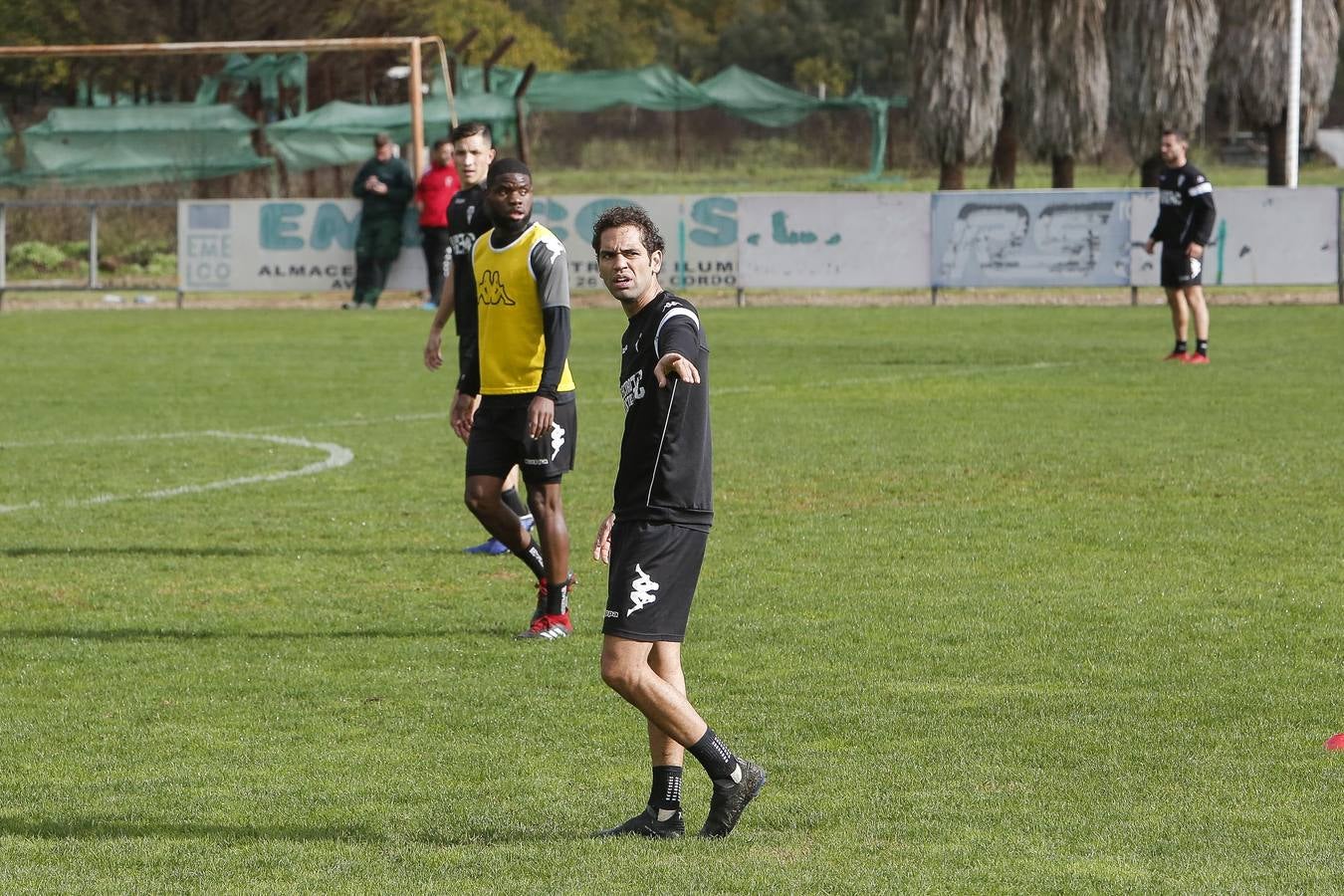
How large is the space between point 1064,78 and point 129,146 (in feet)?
49.1

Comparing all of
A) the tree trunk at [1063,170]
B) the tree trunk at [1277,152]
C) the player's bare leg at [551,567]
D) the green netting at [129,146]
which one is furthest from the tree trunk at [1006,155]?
the player's bare leg at [551,567]

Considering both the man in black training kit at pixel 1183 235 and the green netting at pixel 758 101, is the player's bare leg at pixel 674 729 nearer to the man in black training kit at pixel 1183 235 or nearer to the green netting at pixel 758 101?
the man in black training kit at pixel 1183 235

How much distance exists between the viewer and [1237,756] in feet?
20.0

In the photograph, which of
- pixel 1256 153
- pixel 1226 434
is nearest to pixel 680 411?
pixel 1226 434

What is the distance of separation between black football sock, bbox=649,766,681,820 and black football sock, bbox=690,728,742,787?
0.13 m

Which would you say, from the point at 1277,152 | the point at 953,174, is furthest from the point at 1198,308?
the point at 1277,152

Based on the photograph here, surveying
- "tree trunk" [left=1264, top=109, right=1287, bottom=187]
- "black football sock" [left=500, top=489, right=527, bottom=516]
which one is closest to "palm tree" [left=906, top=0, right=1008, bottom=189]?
"tree trunk" [left=1264, top=109, right=1287, bottom=187]

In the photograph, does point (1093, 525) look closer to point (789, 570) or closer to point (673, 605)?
point (789, 570)

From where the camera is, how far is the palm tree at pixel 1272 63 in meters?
34.1

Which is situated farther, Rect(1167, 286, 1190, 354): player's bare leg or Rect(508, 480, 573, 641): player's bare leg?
Rect(1167, 286, 1190, 354): player's bare leg

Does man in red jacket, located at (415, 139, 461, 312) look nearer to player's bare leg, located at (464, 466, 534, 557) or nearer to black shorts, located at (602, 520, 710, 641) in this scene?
player's bare leg, located at (464, 466, 534, 557)

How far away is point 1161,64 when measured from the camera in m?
33.3

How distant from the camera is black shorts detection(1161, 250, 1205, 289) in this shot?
18.2 metres

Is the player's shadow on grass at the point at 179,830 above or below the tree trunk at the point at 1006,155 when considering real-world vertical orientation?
below
